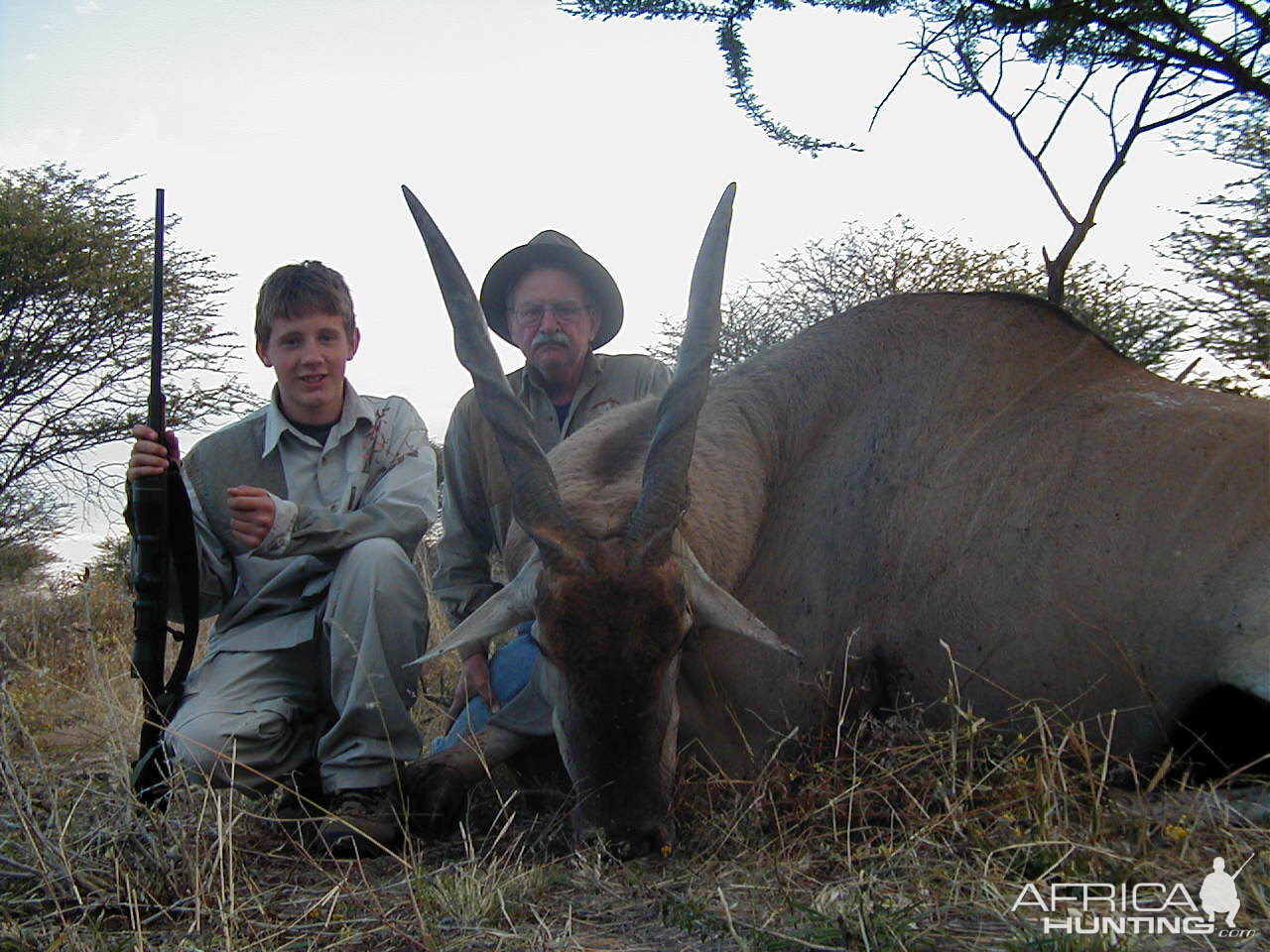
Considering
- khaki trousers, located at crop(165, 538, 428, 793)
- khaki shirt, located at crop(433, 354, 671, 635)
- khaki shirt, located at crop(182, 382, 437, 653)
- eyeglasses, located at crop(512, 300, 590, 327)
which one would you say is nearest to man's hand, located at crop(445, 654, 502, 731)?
khaki trousers, located at crop(165, 538, 428, 793)

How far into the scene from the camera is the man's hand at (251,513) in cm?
358

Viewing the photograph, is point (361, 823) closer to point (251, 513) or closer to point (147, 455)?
point (251, 513)

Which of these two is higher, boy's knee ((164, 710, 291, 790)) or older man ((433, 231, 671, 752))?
older man ((433, 231, 671, 752))

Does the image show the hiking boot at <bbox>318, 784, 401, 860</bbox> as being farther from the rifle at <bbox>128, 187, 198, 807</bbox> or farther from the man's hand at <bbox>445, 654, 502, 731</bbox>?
the man's hand at <bbox>445, 654, 502, 731</bbox>

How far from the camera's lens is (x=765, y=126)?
4.84 meters

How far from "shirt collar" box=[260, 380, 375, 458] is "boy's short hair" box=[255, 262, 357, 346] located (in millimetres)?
238

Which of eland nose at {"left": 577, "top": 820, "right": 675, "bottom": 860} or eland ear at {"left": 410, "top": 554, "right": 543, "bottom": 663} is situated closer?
eland nose at {"left": 577, "top": 820, "right": 675, "bottom": 860}

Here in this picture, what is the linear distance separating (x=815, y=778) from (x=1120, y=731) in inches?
37.1

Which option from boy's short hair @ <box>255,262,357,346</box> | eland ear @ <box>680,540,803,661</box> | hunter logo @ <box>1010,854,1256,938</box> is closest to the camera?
hunter logo @ <box>1010,854,1256,938</box>

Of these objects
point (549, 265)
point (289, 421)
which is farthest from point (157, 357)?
point (549, 265)

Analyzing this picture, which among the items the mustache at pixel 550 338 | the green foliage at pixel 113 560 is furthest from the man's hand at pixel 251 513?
the green foliage at pixel 113 560

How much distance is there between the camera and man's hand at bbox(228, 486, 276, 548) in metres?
3.58

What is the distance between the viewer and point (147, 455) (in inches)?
144

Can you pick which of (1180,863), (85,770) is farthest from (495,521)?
(1180,863)
